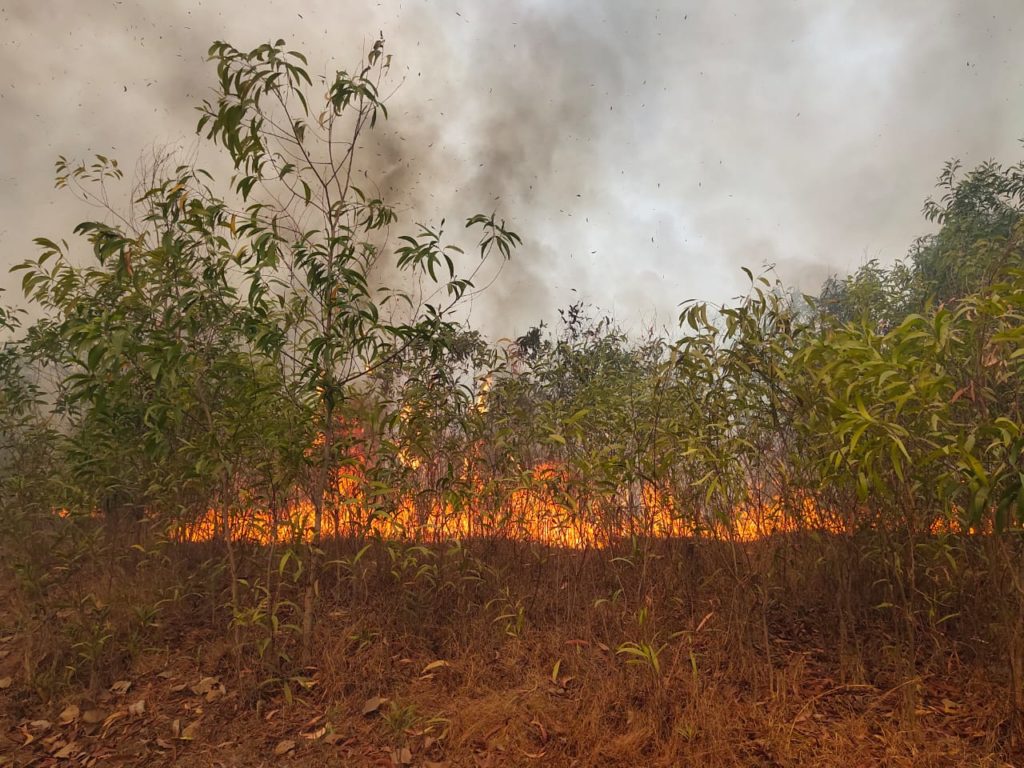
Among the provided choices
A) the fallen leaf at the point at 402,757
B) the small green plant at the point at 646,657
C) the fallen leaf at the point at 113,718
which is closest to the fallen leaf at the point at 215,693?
the fallen leaf at the point at 113,718

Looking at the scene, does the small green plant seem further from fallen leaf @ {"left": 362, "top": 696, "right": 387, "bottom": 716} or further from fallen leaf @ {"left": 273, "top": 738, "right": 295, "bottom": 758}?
fallen leaf @ {"left": 273, "top": 738, "right": 295, "bottom": 758}

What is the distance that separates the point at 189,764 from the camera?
7.83ft

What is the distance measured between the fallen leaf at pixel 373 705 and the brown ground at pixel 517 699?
0.01 m

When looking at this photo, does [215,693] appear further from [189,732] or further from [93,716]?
[93,716]

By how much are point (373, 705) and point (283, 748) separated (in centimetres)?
38

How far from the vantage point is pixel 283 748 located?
95.0 inches

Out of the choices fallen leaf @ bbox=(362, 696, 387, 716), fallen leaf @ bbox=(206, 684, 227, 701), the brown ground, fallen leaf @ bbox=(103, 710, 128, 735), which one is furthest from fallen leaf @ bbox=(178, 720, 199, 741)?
fallen leaf @ bbox=(362, 696, 387, 716)

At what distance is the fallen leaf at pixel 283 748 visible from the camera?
94.5 inches

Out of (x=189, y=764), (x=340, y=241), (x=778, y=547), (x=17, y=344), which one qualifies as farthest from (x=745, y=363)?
(x=17, y=344)

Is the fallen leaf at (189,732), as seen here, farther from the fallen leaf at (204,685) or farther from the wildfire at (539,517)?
the wildfire at (539,517)

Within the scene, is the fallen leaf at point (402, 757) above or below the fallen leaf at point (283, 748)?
above

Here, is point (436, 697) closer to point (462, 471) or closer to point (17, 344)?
point (462, 471)

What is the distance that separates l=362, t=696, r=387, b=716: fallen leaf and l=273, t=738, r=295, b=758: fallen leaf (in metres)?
0.30

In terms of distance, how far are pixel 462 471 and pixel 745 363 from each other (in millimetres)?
2057
